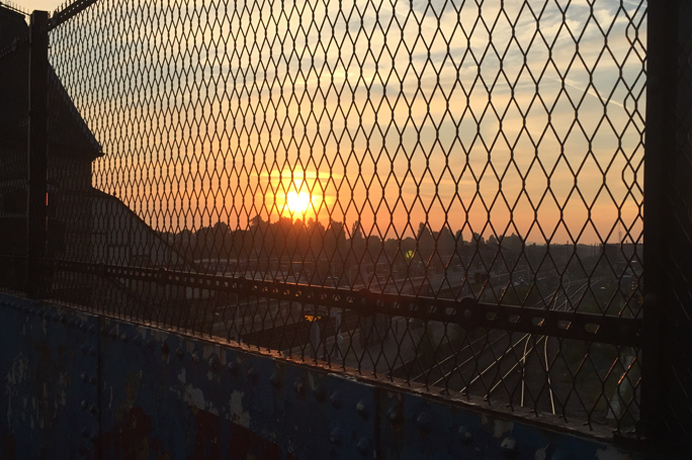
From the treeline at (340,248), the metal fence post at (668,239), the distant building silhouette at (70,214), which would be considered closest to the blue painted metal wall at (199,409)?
the metal fence post at (668,239)

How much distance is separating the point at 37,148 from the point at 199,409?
3196 millimetres

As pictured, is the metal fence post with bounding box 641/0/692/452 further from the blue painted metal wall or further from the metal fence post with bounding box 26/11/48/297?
the metal fence post with bounding box 26/11/48/297

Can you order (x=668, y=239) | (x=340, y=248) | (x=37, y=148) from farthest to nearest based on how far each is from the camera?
(x=37, y=148)
(x=340, y=248)
(x=668, y=239)

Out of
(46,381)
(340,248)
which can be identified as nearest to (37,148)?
(46,381)

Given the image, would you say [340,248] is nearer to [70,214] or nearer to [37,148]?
[70,214]

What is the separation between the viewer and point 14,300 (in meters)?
4.77

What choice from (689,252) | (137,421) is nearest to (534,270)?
(689,252)

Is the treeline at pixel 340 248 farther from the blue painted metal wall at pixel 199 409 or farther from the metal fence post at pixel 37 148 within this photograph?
the metal fence post at pixel 37 148

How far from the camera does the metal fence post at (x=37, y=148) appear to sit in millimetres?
4652

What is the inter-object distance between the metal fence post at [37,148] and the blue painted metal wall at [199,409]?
1.18 ft

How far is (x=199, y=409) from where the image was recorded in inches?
110

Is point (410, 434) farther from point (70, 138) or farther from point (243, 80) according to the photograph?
point (70, 138)

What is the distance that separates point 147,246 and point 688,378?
3.20 metres

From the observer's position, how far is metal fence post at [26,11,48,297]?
465 cm
